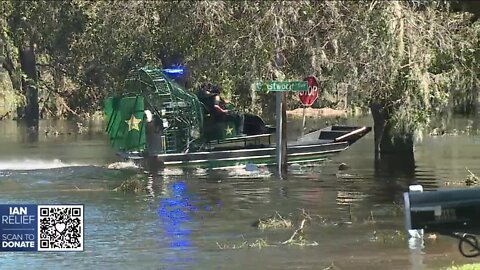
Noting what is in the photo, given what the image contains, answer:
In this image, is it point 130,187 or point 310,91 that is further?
point 310,91

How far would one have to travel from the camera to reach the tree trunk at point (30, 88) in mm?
45225

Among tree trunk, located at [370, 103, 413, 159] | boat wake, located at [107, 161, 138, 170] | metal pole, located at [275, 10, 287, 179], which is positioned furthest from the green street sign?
boat wake, located at [107, 161, 138, 170]

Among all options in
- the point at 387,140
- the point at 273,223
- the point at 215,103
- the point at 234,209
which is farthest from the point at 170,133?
the point at 273,223

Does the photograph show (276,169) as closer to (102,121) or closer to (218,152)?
(218,152)

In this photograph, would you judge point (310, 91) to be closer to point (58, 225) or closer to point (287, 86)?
point (287, 86)

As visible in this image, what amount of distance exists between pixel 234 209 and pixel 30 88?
32.1m

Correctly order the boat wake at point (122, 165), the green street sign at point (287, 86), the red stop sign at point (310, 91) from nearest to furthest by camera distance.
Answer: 1. the green street sign at point (287, 86)
2. the red stop sign at point (310, 91)
3. the boat wake at point (122, 165)

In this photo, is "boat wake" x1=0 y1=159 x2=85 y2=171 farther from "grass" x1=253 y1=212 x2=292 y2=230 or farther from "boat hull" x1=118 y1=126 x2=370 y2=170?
"grass" x1=253 y1=212 x2=292 y2=230

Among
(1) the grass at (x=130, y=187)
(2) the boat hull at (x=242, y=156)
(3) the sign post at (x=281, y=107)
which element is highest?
(3) the sign post at (x=281, y=107)

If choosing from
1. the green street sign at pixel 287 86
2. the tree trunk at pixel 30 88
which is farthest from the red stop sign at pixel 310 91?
the tree trunk at pixel 30 88

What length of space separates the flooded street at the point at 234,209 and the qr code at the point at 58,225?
3.99 ft

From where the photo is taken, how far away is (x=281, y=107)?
744 inches

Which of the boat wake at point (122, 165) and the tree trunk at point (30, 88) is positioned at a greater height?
the tree trunk at point (30, 88)

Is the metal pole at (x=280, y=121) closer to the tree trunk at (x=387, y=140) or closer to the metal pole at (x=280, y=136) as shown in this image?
the metal pole at (x=280, y=136)
